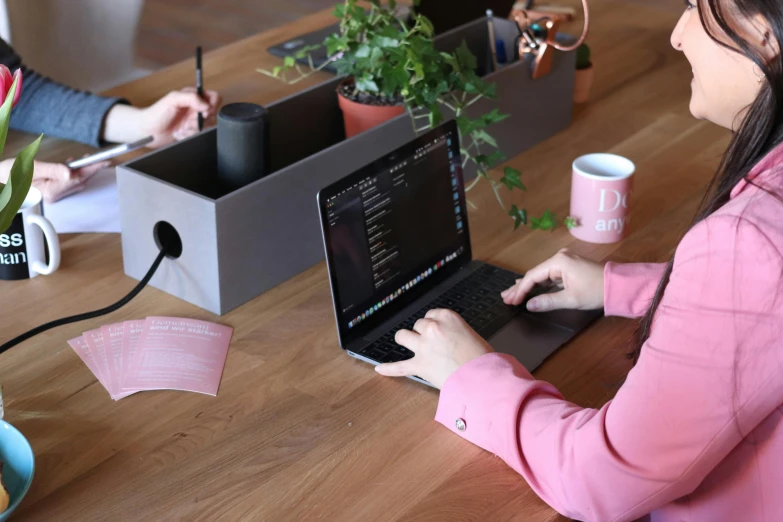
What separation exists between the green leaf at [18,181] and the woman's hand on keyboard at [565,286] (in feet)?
2.05

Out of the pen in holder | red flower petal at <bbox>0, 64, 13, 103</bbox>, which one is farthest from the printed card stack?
the pen in holder

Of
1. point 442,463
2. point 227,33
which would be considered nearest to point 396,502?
point 442,463

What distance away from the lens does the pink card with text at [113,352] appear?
3.52ft

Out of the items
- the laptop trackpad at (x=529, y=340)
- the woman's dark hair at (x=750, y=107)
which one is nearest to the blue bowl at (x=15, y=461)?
the laptop trackpad at (x=529, y=340)

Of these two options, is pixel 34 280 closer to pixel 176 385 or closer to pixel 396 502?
pixel 176 385

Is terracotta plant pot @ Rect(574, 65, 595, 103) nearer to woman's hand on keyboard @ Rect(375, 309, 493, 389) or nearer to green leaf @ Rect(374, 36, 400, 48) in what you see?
green leaf @ Rect(374, 36, 400, 48)

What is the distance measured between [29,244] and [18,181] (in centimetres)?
32

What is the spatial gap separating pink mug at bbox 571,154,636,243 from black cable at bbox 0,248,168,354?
2.07 ft

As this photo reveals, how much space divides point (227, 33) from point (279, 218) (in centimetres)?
341

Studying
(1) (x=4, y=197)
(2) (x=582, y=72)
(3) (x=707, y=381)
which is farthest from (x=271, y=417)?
(2) (x=582, y=72)

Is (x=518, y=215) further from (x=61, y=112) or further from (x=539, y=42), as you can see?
(x=61, y=112)

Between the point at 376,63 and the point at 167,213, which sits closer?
the point at 167,213

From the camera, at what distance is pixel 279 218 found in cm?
124

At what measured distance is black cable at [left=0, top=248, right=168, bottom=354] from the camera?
1.13 m
